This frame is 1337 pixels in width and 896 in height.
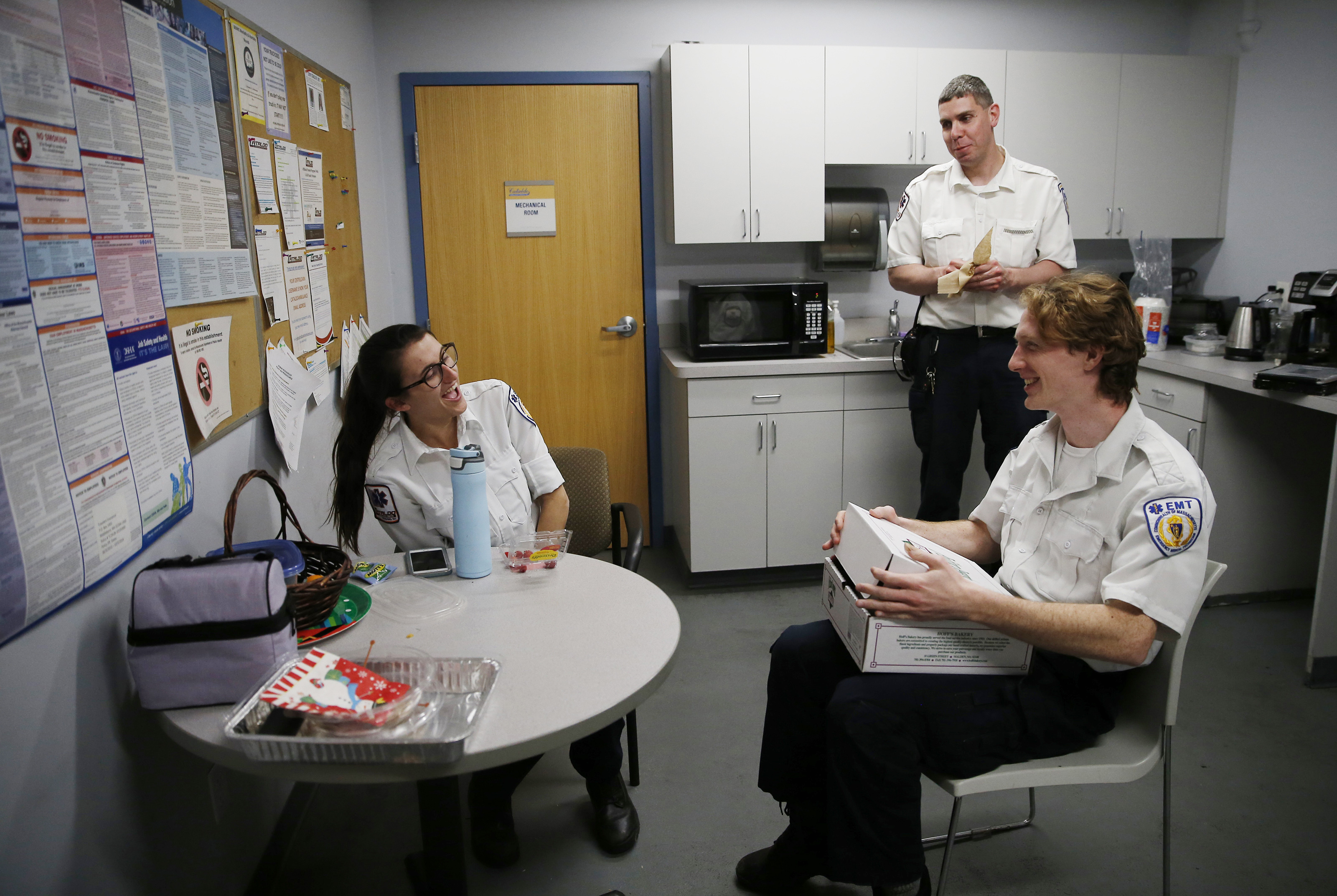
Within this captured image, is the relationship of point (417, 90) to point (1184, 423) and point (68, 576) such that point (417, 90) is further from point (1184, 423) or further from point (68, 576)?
point (1184, 423)

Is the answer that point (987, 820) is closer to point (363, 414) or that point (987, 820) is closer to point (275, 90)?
point (363, 414)

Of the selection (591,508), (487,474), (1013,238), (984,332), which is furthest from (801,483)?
(487,474)

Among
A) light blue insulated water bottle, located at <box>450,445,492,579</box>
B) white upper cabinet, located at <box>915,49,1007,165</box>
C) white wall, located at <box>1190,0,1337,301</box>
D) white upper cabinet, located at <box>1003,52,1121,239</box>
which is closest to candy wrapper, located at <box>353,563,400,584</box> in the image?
light blue insulated water bottle, located at <box>450,445,492,579</box>

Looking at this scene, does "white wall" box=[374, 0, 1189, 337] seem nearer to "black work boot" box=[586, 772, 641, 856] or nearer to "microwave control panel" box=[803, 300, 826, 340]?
"microwave control panel" box=[803, 300, 826, 340]

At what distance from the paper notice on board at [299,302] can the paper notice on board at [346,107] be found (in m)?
0.79

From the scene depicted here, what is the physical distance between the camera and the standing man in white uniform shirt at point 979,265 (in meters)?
2.88

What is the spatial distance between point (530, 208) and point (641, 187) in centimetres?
47

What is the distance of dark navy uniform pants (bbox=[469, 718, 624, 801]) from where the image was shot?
6.31ft

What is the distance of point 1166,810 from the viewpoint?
1.53m

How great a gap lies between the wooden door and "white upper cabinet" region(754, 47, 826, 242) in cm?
55

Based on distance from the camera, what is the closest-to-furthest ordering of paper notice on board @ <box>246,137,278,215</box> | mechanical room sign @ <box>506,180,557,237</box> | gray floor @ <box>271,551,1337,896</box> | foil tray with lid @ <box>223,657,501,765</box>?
foil tray with lid @ <box>223,657,501,765</box> < gray floor @ <box>271,551,1337,896</box> < paper notice on board @ <box>246,137,278,215</box> < mechanical room sign @ <box>506,180,557,237</box>

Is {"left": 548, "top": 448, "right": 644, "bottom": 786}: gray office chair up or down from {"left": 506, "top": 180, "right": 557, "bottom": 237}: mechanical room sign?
down

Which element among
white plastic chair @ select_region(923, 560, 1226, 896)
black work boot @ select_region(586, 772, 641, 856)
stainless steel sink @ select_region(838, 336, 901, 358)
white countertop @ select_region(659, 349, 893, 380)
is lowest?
black work boot @ select_region(586, 772, 641, 856)

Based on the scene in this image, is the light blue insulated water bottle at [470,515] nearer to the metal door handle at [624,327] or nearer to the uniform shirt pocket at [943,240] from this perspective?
the uniform shirt pocket at [943,240]
